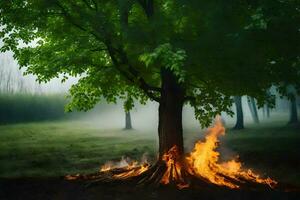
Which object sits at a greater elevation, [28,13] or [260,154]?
[28,13]

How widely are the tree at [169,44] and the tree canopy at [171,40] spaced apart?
0.03 meters

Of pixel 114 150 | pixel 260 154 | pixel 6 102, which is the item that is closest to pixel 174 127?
pixel 260 154

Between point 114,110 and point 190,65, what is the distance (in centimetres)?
7309

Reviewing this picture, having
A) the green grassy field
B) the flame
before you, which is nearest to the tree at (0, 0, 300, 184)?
the flame

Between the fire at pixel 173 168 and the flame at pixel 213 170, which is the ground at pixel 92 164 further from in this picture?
the flame at pixel 213 170

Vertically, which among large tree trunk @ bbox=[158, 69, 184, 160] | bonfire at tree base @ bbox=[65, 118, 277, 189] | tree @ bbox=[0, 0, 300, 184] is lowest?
bonfire at tree base @ bbox=[65, 118, 277, 189]

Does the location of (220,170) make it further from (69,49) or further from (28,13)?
(28,13)

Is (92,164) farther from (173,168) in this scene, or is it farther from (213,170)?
(213,170)

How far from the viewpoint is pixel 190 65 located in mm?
13578

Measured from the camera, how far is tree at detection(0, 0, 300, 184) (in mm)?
12242

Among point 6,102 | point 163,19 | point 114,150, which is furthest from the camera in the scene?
point 6,102

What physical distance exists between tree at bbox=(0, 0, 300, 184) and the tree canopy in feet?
0.11

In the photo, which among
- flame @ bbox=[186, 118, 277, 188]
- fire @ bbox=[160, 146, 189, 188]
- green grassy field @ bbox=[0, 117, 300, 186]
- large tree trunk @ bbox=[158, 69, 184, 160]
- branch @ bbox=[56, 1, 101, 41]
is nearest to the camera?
branch @ bbox=[56, 1, 101, 41]

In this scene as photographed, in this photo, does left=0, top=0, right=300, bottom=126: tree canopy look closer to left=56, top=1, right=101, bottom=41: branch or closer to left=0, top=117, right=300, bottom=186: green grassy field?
left=56, top=1, right=101, bottom=41: branch
